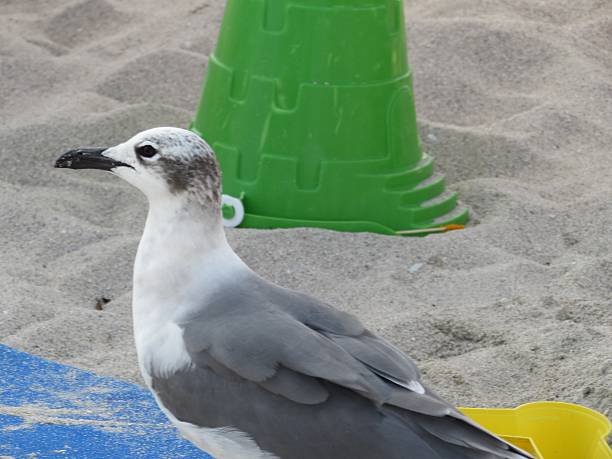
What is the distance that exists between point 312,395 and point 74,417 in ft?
2.12

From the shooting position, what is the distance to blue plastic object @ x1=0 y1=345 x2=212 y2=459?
1970 millimetres

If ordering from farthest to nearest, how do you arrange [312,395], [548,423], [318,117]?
[318,117] < [548,423] < [312,395]

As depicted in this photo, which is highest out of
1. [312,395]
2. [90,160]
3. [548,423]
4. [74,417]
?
[90,160]

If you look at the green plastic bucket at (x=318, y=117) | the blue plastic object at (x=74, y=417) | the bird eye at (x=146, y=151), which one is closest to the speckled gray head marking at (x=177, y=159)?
the bird eye at (x=146, y=151)

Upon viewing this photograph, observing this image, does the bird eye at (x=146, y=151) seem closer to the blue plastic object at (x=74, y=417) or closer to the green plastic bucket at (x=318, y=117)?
the blue plastic object at (x=74, y=417)

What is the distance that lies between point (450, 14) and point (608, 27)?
573 mm

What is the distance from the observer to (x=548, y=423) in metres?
1.98

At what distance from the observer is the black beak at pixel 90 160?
181 centimetres

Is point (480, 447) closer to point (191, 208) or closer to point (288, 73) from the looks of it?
point (191, 208)

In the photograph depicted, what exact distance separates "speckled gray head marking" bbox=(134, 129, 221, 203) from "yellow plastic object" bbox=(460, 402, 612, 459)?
1.93 ft

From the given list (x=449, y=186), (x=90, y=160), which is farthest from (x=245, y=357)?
(x=449, y=186)

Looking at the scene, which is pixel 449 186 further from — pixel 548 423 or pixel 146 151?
pixel 146 151

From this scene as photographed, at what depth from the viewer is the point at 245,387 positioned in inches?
64.1

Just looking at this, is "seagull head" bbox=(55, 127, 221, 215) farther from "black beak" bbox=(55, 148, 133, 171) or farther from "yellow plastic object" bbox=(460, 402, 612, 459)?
"yellow plastic object" bbox=(460, 402, 612, 459)
